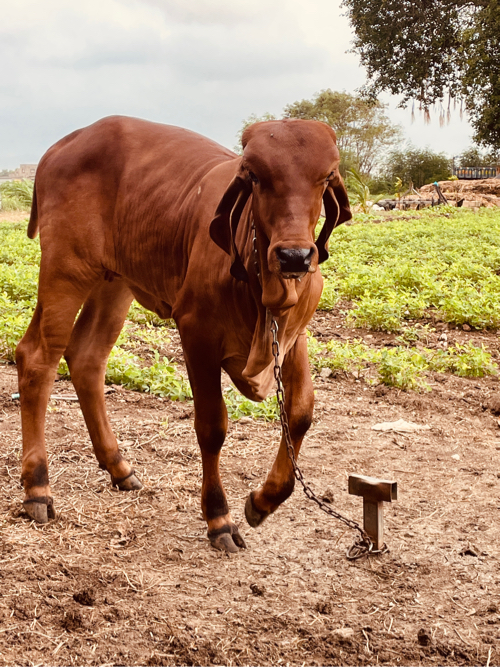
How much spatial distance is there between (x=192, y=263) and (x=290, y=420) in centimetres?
79

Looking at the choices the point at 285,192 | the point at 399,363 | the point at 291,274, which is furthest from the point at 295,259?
the point at 399,363

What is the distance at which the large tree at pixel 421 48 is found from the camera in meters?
19.5

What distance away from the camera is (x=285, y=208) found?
7.79 feet

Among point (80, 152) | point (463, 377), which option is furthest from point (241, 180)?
point (463, 377)

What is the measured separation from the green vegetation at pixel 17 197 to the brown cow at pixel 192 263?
26258 mm

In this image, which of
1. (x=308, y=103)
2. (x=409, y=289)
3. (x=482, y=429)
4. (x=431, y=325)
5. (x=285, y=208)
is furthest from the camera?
(x=308, y=103)

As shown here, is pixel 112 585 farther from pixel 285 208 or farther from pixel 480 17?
pixel 480 17

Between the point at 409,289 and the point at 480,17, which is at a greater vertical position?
the point at 480,17

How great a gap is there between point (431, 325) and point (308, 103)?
51.4 meters

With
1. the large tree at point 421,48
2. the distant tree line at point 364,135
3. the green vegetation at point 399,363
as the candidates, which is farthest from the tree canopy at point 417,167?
the green vegetation at point 399,363

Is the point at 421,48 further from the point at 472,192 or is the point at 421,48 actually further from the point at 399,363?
the point at 399,363

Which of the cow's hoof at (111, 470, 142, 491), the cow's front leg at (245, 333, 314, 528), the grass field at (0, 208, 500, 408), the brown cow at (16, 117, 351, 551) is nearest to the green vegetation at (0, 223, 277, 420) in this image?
the grass field at (0, 208, 500, 408)

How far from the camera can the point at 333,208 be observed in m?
2.68

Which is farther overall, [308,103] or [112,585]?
[308,103]
